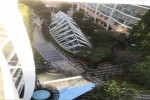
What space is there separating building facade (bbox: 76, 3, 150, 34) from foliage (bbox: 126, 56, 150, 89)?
52.5 feet

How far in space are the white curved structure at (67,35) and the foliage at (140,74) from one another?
36.4 ft

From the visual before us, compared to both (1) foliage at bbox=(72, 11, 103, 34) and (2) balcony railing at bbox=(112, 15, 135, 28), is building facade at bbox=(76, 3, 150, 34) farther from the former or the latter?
(1) foliage at bbox=(72, 11, 103, 34)

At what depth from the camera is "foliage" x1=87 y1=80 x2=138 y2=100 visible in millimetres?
29156

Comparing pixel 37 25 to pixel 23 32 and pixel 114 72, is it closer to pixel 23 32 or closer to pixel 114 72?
pixel 114 72

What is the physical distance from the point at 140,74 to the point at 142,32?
1352 cm

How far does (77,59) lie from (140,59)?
905cm

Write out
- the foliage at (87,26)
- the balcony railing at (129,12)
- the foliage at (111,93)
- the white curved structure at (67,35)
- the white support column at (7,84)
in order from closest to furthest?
the white support column at (7,84) < the foliage at (111,93) < the white curved structure at (67,35) < the balcony railing at (129,12) < the foliage at (87,26)

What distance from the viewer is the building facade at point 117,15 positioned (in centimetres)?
5257

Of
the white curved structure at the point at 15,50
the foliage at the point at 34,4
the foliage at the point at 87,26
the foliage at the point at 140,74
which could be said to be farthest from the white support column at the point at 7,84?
the foliage at the point at 34,4

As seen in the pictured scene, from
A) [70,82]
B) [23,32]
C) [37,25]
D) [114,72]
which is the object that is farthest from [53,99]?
[37,25]

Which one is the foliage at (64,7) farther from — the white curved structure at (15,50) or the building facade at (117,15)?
the white curved structure at (15,50)

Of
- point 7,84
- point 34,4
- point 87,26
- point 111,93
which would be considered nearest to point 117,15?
point 87,26

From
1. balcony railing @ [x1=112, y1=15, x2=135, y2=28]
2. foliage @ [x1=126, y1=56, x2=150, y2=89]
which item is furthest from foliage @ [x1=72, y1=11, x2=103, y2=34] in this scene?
foliage @ [x1=126, y1=56, x2=150, y2=89]

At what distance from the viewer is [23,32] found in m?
18.5
